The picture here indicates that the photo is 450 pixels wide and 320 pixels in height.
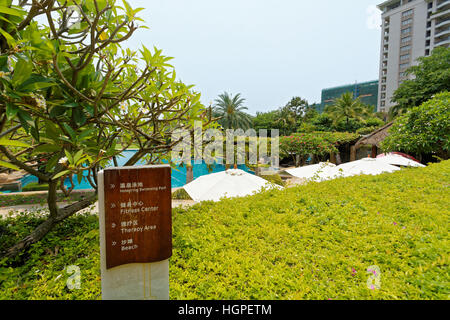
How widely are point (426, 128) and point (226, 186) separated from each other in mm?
7176

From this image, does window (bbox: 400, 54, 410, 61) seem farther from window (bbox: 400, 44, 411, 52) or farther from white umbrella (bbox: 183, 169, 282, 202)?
white umbrella (bbox: 183, 169, 282, 202)

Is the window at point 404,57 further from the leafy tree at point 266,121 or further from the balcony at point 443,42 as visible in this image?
the leafy tree at point 266,121

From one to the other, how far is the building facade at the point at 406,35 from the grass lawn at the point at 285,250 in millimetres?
47336

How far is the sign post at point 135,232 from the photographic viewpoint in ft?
6.88

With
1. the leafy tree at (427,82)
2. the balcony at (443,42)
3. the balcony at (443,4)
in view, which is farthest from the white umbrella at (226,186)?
the balcony at (443,4)

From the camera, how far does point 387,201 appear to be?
4.05 metres

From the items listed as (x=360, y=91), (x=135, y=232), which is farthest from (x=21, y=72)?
(x=360, y=91)

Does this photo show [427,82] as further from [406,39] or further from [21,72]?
[406,39]

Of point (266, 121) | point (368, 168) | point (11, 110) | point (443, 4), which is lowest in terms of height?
point (368, 168)

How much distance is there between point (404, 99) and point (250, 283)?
23.7 meters

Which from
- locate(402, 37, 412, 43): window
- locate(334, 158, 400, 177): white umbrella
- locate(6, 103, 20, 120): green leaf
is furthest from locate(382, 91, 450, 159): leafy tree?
locate(402, 37, 412, 43): window

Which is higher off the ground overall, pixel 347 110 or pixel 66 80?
pixel 347 110

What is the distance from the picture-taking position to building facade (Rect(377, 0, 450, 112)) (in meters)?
40.7

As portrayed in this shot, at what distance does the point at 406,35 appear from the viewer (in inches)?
1790
